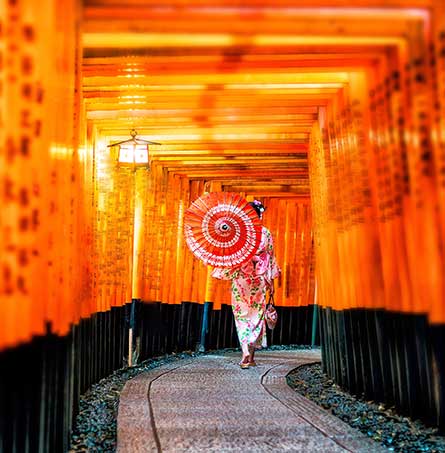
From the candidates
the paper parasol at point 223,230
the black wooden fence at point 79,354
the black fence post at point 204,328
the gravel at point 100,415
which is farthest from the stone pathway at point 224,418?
the black fence post at point 204,328

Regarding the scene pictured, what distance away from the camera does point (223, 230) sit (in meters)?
10.4

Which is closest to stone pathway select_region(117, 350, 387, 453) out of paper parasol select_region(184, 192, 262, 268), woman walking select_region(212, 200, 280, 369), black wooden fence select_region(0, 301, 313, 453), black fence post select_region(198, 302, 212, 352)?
black wooden fence select_region(0, 301, 313, 453)

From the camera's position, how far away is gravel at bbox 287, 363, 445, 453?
514 centimetres

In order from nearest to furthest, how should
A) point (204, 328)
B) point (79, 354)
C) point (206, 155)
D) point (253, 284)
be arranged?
point (79, 354), point (253, 284), point (206, 155), point (204, 328)

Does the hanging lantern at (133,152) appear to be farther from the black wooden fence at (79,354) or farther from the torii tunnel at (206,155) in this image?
the black wooden fence at (79,354)

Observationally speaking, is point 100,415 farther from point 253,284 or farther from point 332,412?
point 253,284

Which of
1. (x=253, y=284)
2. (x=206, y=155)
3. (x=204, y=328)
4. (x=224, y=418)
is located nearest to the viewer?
(x=224, y=418)

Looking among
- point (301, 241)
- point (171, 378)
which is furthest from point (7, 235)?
point (301, 241)

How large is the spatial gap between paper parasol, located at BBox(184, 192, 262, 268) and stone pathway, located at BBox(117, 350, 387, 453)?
1.69 metres

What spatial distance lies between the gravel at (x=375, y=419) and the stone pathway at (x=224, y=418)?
0.20 m

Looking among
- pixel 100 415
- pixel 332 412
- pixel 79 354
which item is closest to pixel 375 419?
pixel 332 412

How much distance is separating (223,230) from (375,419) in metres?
4.66

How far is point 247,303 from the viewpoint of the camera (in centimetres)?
1071

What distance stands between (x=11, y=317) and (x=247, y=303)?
24.4ft
